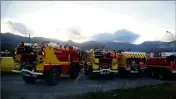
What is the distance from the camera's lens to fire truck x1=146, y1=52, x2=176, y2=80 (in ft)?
75.0

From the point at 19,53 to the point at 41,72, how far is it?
2.11 metres

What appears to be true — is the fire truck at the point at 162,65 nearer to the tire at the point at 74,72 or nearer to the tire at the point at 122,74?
the tire at the point at 122,74

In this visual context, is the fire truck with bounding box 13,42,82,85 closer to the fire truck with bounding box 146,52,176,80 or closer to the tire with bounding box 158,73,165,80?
the fire truck with bounding box 146,52,176,80

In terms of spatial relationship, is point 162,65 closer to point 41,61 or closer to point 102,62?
point 102,62

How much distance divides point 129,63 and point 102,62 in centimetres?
278

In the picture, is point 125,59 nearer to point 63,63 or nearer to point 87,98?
point 63,63

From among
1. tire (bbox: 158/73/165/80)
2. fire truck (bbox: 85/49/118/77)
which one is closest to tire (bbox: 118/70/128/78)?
fire truck (bbox: 85/49/118/77)

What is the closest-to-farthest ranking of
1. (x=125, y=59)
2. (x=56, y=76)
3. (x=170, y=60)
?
(x=56, y=76)
(x=170, y=60)
(x=125, y=59)

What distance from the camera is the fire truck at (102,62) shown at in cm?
2334

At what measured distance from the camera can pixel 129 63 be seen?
25.3 m

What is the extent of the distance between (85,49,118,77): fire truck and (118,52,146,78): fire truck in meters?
1.36

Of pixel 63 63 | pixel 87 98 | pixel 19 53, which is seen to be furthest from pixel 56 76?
pixel 87 98

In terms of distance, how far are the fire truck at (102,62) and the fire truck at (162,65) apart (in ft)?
11.3

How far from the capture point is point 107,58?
77.8ft
